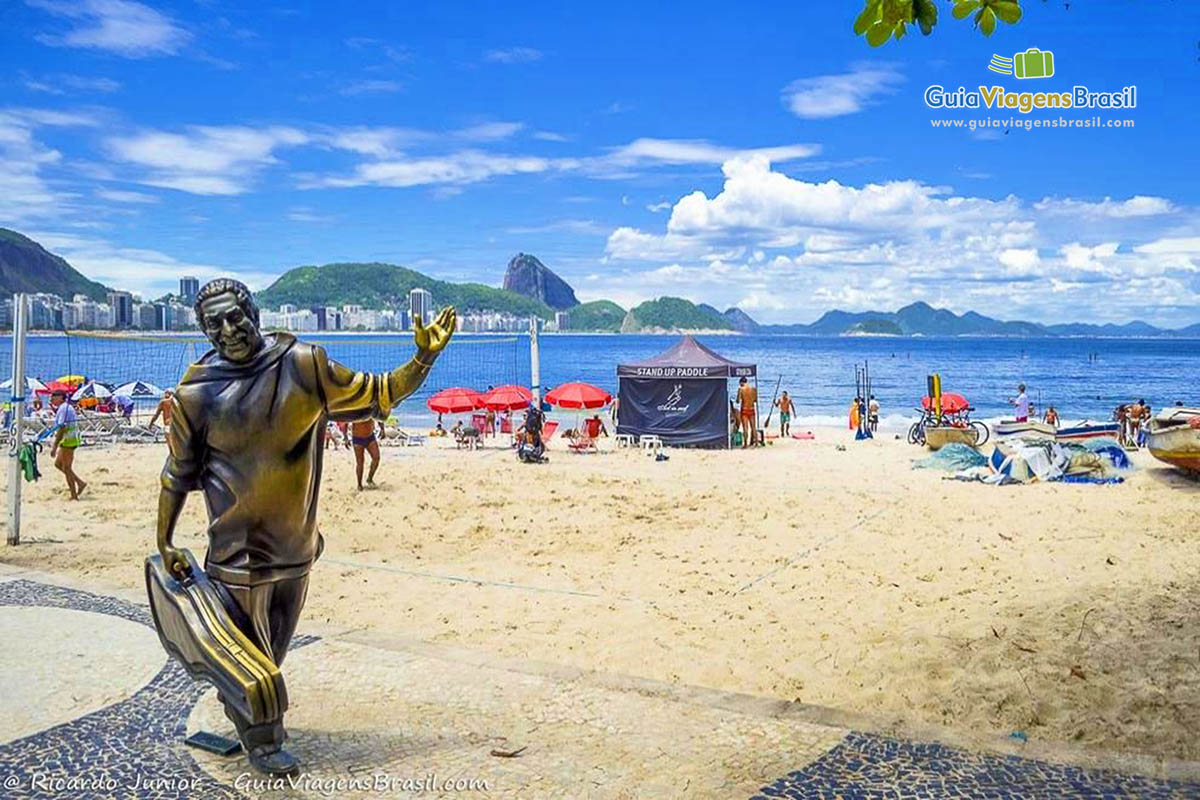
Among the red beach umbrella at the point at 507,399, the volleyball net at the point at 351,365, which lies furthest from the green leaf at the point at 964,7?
the volleyball net at the point at 351,365

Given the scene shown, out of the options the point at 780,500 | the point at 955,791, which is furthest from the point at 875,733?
the point at 780,500

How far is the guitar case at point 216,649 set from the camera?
4.05 meters

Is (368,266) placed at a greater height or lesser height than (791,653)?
greater

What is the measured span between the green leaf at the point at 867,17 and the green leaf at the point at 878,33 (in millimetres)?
24

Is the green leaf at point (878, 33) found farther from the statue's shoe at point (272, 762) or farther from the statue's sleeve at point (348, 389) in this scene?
the statue's shoe at point (272, 762)

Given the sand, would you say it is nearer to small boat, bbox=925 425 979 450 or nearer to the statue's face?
the statue's face

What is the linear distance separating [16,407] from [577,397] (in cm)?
1276

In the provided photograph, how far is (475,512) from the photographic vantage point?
12688 mm

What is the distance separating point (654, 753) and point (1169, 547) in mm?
7393

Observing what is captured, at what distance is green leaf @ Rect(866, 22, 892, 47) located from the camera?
4.52m

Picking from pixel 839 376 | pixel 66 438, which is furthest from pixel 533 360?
pixel 839 376

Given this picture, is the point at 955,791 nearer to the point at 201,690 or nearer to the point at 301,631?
the point at 201,690

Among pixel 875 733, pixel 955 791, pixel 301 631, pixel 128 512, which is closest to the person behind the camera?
pixel 955 791

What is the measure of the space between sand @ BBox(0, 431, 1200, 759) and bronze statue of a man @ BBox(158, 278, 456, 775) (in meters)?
2.79
